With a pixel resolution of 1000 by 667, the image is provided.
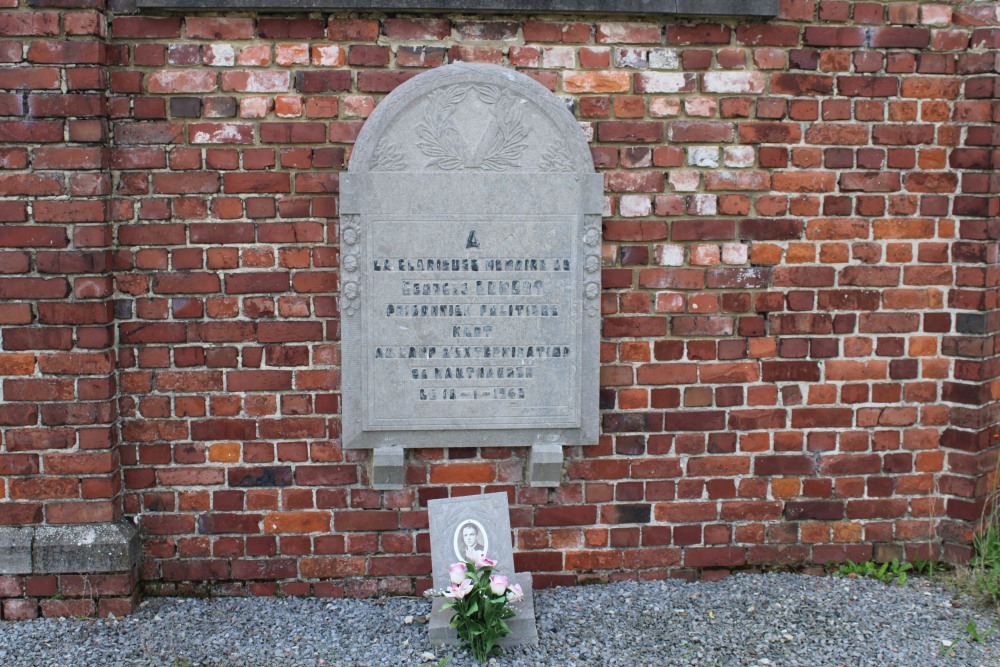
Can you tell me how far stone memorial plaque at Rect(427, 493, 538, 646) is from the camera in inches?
121

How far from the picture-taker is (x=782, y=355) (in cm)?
338

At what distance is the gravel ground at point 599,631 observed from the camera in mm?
2857

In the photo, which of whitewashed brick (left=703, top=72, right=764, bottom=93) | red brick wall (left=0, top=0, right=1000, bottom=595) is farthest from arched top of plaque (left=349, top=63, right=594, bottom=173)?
whitewashed brick (left=703, top=72, right=764, bottom=93)

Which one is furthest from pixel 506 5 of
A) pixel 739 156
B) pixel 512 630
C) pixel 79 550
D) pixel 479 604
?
pixel 79 550

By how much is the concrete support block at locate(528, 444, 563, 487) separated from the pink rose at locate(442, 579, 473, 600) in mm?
570

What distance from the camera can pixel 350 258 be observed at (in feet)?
10.2

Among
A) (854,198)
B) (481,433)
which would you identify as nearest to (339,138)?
(481,433)

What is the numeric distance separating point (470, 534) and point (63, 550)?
1.51m

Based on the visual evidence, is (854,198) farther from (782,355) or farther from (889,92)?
(782,355)

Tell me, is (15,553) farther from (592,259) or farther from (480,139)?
(592,259)

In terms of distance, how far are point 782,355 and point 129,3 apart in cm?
286

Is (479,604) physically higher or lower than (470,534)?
lower

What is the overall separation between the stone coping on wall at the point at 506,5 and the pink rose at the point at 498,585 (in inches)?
81.9

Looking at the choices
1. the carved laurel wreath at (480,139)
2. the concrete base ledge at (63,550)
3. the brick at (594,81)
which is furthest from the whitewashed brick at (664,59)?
the concrete base ledge at (63,550)
